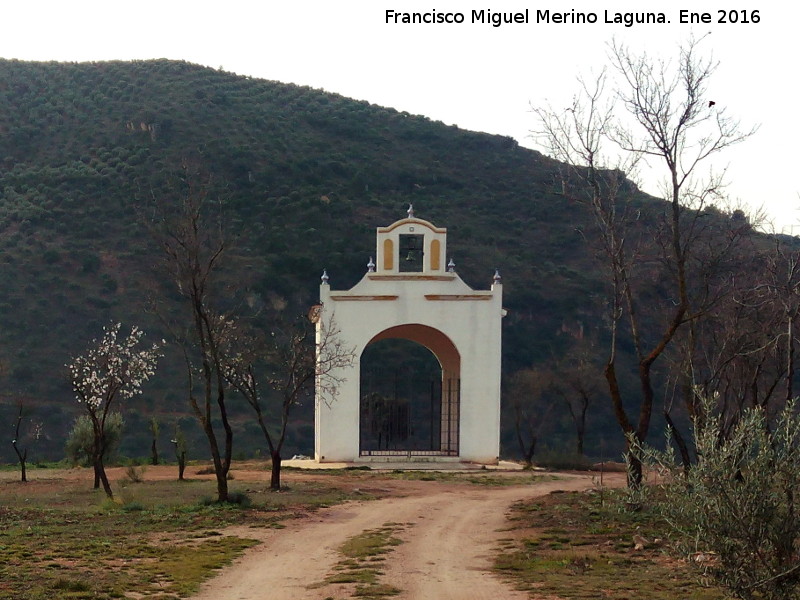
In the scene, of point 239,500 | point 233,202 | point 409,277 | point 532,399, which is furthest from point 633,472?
point 233,202

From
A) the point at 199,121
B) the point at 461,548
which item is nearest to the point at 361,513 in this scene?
the point at 461,548

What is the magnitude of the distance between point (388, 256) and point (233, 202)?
2361cm

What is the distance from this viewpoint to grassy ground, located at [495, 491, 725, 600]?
10.9m

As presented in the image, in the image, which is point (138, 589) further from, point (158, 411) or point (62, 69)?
point (62, 69)

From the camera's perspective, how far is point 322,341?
28.2m

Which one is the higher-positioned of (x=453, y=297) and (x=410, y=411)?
(x=453, y=297)

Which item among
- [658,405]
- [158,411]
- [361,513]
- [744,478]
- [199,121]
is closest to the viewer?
[744,478]

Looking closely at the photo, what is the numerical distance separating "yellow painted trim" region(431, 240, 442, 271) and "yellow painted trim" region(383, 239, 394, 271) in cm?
103

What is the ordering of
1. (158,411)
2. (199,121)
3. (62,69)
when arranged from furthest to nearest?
(62,69)
(199,121)
(158,411)

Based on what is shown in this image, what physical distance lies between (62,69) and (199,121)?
1081 centimetres

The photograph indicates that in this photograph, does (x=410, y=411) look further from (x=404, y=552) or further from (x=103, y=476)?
Answer: (x=404, y=552)

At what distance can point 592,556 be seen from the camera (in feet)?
43.5

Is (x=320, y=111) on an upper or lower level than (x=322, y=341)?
upper

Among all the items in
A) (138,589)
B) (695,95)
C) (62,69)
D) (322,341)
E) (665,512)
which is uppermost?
(62,69)
